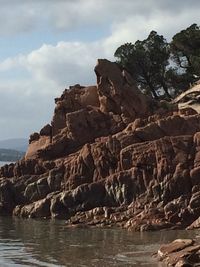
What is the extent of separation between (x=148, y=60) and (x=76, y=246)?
49.9 metres

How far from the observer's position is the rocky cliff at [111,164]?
51625 mm

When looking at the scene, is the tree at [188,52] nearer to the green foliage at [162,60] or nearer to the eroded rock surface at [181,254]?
the green foliage at [162,60]

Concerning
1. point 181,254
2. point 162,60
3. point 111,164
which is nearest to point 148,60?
point 162,60

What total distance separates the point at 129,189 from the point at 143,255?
64.2ft

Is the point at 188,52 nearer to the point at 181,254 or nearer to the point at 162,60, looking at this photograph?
the point at 162,60

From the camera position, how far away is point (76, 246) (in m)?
40.4

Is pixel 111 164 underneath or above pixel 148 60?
underneath

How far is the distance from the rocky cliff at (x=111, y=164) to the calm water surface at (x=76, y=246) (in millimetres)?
2999

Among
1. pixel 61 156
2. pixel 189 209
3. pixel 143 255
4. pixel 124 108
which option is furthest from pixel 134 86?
pixel 143 255

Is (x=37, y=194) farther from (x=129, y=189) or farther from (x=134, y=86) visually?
(x=134, y=86)

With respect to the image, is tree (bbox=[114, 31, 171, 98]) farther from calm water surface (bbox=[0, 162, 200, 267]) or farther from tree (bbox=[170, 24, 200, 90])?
calm water surface (bbox=[0, 162, 200, 267])

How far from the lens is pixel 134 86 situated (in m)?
69.4

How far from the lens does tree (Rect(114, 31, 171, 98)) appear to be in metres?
85.1

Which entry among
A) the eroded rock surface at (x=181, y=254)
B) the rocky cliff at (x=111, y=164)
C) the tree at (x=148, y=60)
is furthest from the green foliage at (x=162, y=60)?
the eroded rock surface at (x=181, y=254)
